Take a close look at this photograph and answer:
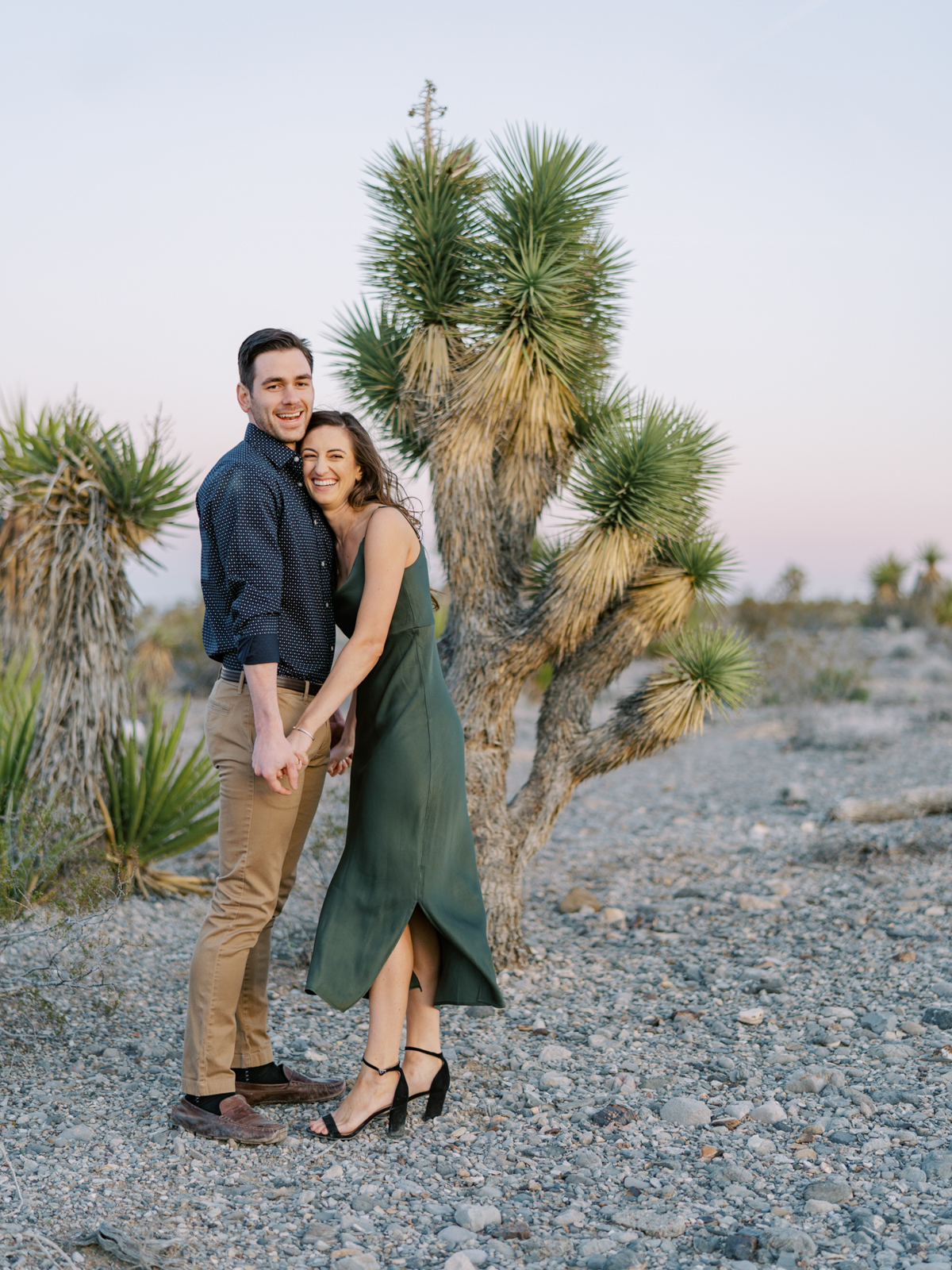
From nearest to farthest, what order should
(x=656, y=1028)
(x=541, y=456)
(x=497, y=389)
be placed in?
1. (x=656, y=1028)
2. (x=497, y=389)
3. (x=541, y=456)

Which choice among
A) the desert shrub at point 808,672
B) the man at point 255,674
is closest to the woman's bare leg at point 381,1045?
the man at point 255,674

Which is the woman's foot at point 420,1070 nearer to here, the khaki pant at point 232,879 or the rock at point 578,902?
the khaki pant at point 232,879

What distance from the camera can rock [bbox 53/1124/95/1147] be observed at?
314cm

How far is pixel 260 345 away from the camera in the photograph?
321 cm

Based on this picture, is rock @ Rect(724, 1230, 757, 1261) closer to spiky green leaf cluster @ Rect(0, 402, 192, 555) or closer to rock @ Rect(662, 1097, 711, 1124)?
rock @ Rect(662, 1097, 711, 1124)

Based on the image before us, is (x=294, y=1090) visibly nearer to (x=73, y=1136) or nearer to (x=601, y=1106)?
(x=73, y=1136)

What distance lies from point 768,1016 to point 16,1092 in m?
2.78

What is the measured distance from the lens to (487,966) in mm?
3371

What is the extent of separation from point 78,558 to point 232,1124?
3578mm

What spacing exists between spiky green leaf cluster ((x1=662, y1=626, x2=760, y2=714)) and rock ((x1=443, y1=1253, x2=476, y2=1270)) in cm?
314

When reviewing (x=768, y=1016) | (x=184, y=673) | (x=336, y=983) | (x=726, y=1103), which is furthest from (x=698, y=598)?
(x=184, y=673)

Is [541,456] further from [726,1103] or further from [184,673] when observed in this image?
[184,673]

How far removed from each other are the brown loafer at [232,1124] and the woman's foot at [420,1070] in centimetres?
41

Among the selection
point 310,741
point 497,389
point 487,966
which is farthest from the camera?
point 497,389
